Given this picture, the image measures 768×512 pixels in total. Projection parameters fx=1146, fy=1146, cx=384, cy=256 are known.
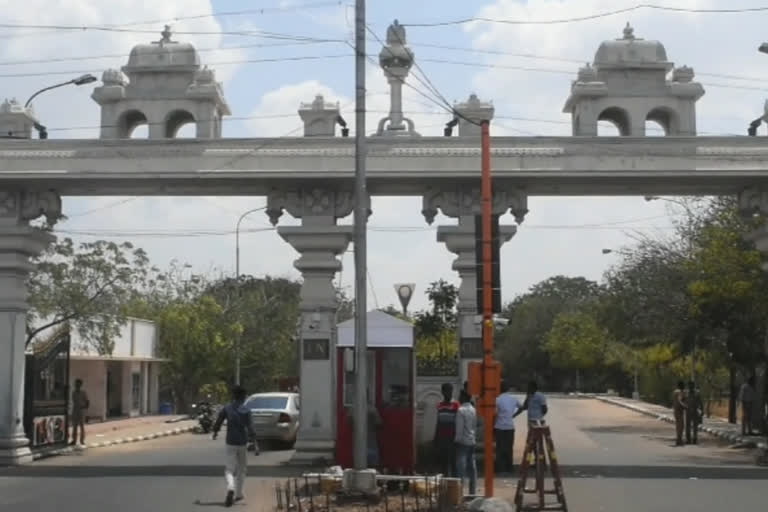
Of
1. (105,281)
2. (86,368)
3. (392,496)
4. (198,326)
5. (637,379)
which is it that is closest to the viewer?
(392,496)

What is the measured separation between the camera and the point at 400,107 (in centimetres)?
2355

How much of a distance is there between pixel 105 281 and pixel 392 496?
88.4ft

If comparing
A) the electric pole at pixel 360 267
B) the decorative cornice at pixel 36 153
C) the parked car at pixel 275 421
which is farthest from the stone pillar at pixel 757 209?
the decorative cornice at pixel 36 153

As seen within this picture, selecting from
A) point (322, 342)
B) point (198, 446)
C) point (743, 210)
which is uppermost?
point (743, 210)

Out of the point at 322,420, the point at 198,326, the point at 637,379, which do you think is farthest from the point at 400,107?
the point at 637,379

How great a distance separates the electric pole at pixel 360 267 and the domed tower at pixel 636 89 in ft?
24.6

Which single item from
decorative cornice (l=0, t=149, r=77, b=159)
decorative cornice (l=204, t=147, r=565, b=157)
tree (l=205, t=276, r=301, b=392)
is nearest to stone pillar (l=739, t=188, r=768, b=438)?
decorative cornice (l=204, t=147, r=565, b=157)

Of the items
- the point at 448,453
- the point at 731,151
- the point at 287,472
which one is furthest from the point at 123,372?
the point at 448,453

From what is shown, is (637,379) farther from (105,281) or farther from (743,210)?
(743,210)

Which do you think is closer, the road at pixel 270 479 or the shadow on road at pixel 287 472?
the road at pixel 270 479

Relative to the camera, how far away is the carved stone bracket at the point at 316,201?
23141 mm

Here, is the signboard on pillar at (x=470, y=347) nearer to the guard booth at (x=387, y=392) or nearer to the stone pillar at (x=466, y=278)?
the stone pillar at (x=466, y=278)

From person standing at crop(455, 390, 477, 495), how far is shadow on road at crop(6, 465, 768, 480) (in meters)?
4.17

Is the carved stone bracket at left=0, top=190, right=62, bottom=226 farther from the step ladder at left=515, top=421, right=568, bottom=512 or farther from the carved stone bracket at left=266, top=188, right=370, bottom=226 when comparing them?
the step ladder at left=515, top=421, right=568, bottom=512
